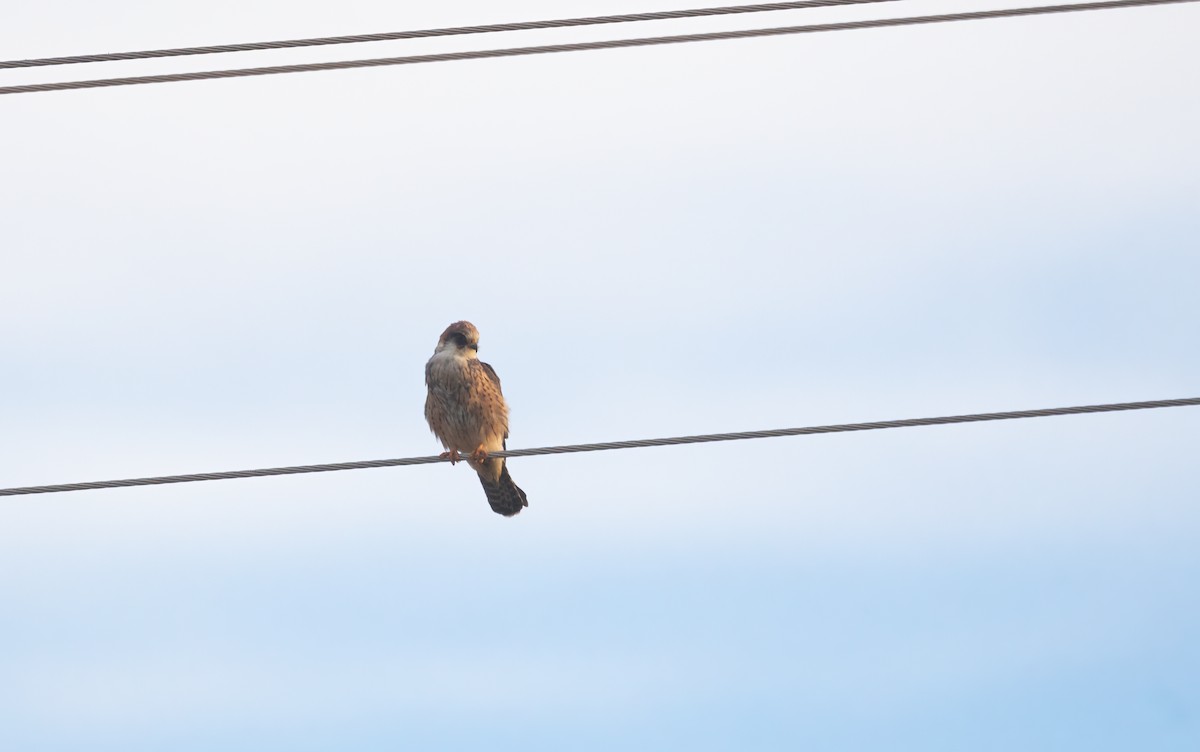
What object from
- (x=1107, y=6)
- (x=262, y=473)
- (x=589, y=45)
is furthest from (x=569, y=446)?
(x=1107, y=6)

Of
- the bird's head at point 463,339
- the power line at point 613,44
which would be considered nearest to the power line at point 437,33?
the power line at point 613,44

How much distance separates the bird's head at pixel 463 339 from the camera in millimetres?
11875

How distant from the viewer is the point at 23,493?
24.2 feet

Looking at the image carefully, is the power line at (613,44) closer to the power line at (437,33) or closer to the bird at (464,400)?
the power line at (437,33)

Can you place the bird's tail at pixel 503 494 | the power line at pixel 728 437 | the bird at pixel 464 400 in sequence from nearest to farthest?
1. the power line at pixel 728 437
2. the bird at pixel 464 400
3. the bird's tail at pixel 503 494

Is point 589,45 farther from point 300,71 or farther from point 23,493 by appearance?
point 23,493

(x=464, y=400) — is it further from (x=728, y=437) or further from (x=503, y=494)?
(x=728, y=437)

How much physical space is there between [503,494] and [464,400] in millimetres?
934

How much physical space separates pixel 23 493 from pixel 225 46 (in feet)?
7.29

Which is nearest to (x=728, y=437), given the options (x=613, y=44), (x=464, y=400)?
(x=613, y=44)

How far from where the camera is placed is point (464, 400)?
11.8 meters

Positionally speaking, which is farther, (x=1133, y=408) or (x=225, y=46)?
(x=225, y=46)

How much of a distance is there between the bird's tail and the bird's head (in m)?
0.96

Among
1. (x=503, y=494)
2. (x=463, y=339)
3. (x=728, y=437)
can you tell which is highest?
(x=463, y=339)
